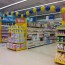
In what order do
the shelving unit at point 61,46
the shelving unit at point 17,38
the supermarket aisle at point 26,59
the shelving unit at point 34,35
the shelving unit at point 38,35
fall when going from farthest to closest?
the shelving unit at point 38,35, the shelving unit at point 34,35, the shelving unit at point 17,38, the supermarket aisle at point 26,59, the shelving unit at point 61,46

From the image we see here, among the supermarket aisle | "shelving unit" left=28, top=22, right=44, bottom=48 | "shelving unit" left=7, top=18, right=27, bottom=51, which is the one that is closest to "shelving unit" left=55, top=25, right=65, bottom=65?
the supermarket aisle

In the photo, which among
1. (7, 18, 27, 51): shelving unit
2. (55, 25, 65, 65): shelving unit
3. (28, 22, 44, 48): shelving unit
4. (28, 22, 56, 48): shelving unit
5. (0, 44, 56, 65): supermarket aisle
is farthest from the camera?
(28, 22, 56, 48): shelving unit

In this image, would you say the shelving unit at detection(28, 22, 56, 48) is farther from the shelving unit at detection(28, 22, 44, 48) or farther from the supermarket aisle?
the supermarket aisle

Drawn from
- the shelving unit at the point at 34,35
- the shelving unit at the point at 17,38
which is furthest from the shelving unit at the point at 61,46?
the shelving unit at the point at 34,35

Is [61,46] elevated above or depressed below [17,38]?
below

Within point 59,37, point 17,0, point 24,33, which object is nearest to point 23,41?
point 24,33

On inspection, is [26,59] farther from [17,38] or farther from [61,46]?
[17,38]

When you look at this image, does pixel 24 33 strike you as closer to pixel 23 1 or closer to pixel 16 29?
pixel 16 29

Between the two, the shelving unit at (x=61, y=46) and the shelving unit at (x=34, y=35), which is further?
the shelving unit at (x=34, y=35)

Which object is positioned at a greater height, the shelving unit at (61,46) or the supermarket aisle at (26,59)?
the shelving unit at (61,46)

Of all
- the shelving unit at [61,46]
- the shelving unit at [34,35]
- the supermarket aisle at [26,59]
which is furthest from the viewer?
the shelving unit at [34,35]

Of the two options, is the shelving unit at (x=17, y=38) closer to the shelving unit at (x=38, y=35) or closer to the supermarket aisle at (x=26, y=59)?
the shelving unit at (x=38, y=35)

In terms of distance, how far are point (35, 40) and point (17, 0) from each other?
800 centimetres

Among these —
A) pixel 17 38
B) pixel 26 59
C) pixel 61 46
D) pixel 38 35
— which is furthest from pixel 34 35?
pixel 61 46
